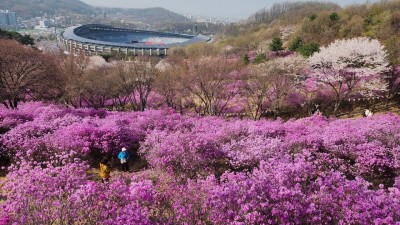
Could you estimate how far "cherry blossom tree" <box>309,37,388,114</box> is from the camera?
27375 millimetres

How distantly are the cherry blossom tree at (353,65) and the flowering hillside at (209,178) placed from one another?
496 inches

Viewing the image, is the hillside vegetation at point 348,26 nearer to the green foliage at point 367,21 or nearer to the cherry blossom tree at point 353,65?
the green foliage at point 367,21

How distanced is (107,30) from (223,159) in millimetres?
174034

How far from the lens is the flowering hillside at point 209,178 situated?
738 centimetres

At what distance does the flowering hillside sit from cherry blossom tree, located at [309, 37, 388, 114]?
1260cm

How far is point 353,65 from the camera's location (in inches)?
1101

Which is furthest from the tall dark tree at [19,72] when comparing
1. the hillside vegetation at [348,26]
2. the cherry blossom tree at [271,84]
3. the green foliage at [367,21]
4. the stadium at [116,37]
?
the stadium at [116,37]

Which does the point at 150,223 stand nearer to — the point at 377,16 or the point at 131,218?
the point at 131,218

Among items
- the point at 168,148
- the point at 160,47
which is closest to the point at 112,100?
the point at 168,148

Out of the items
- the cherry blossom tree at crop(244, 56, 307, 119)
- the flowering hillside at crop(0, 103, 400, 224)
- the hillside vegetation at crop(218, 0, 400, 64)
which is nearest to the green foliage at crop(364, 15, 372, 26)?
the hillside vegetation at crop(218, 0, 400, 64)

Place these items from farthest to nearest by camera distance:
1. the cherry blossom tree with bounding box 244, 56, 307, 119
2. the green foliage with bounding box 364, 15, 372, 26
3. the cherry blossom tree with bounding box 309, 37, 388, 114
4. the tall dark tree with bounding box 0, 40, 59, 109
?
the green foliage with bounding box 364, 15, 372, 26, the cherry blossom tree with bounding box 309, 37, 388, 114, the cherry blossom tree with bounding box 244, 56, 307, 119, the tall dark tree with bounding box 0, 40, 59, 109

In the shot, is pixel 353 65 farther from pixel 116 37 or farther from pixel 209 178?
pixel 116 37

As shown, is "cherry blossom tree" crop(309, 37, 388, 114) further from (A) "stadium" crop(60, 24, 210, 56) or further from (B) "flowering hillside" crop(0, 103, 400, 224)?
(A) "stadium" crop(60, 24, 210, 56)

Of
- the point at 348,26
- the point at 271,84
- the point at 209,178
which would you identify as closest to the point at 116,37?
the point at 348,26
